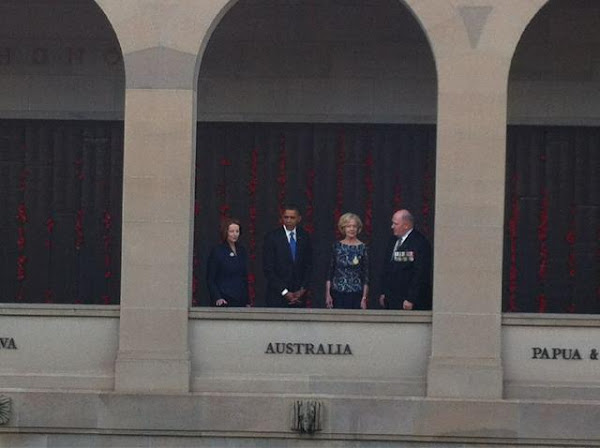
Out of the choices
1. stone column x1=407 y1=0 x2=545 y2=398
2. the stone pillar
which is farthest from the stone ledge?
the stone pillar

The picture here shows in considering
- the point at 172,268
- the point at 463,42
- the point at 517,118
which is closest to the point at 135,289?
the point at 172,268

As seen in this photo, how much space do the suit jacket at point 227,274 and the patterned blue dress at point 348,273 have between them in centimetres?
102

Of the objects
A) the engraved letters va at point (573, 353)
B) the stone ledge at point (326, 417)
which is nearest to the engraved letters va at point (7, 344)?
the stone ledge at point (326, 417)

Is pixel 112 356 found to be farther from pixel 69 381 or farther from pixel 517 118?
pixel 517 118

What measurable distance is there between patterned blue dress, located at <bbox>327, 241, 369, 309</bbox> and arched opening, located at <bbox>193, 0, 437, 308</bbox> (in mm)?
3582

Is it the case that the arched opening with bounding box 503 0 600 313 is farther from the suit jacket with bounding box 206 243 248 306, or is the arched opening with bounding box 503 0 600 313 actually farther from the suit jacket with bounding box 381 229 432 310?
the suit jacket with bounding box 206 243 248 306

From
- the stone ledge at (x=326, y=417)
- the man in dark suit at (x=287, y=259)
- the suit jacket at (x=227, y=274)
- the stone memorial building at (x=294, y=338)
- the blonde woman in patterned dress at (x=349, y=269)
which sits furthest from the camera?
the man in dark suit at (x=287, y=259)

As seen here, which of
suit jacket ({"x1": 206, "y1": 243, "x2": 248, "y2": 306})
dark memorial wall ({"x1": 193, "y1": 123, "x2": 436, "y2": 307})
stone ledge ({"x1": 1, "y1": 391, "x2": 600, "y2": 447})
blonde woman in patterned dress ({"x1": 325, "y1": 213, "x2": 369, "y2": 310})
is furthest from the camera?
dark memorial wall ({"x1": 193, "y1": 123, "x2": 436, "y2": 307})

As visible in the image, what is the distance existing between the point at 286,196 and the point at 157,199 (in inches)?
175

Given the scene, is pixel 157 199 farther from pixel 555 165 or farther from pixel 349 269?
pixel 555 165

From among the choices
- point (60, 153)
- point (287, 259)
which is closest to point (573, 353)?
point (287, 259)

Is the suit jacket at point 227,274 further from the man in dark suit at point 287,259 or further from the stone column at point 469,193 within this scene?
the stone column at point 469,193

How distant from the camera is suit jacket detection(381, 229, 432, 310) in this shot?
22.4 metres

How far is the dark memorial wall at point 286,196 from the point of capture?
85.6ft
